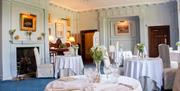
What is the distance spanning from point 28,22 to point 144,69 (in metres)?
4.88

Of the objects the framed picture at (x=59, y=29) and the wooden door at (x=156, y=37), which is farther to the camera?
the wooden door at (x=156, y=37)

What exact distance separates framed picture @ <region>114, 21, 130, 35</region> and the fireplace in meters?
5.55

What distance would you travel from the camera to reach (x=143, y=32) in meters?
11.0

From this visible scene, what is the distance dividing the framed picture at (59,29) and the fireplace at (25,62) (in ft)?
8.95

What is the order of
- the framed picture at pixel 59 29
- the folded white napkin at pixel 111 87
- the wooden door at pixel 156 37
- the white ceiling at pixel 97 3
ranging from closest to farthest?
the folded white napkin at pixel 111 87 < the white ceiling at pixel 97 3 < the framed picture at pixel 59 29 < the wooden door at pixel 156 37

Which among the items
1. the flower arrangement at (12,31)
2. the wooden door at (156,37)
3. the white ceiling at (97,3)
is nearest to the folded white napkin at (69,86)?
the flower arrangement at (12,31)

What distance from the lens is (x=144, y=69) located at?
446cm

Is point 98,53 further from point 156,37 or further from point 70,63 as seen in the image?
point 156,37

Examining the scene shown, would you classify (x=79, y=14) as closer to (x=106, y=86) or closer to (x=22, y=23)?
(x=22, y=23)

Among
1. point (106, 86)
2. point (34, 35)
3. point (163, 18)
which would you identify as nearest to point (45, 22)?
point (34, 35)

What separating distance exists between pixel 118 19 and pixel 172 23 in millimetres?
2927

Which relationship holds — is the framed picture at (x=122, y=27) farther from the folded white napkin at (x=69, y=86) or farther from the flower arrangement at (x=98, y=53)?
the folded white napkin at (x=69, y=86)

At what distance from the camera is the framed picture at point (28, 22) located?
7.40m

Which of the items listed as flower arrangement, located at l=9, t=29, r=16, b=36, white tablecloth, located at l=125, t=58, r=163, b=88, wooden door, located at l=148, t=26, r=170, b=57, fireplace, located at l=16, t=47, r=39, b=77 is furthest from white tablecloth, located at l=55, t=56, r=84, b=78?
wooden door, located at l=148, t=26, r=170, b=57
